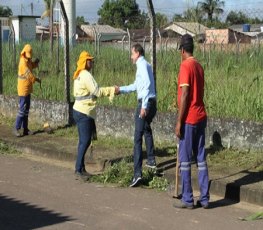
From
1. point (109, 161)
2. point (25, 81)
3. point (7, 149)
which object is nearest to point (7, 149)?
point (7, 149)

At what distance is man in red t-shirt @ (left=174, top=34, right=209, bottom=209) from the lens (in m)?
6.34

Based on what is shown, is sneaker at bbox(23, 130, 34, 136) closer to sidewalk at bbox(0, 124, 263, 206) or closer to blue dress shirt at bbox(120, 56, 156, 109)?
sidewalk at bbox(0, 124, 263, 206)

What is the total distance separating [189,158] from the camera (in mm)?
6492

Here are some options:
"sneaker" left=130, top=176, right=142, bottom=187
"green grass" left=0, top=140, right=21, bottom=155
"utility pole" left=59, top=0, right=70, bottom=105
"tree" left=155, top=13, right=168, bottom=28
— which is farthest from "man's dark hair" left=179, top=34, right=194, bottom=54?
"tree" left=155, top=13, right=168, bottom=28

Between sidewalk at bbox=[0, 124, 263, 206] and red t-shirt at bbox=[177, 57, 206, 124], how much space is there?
3.54ft

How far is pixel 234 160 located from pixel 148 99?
161cm

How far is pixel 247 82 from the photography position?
10.1 metres

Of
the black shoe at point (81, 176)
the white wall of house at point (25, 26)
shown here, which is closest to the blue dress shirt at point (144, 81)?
the black shoe at point (81, 176)

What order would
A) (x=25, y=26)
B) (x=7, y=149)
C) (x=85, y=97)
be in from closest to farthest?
(x=85, y=97), (x=7, y=149), (x=25, y=26)

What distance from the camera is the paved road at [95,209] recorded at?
19.5 feet

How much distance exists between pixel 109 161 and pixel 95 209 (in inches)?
80.1

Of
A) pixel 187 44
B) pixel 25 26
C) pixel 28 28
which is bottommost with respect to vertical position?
pixel 187 44

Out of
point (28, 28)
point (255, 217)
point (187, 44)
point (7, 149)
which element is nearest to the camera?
point (255, 217)

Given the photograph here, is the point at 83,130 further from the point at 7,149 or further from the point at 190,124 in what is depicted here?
the point at 7,149
